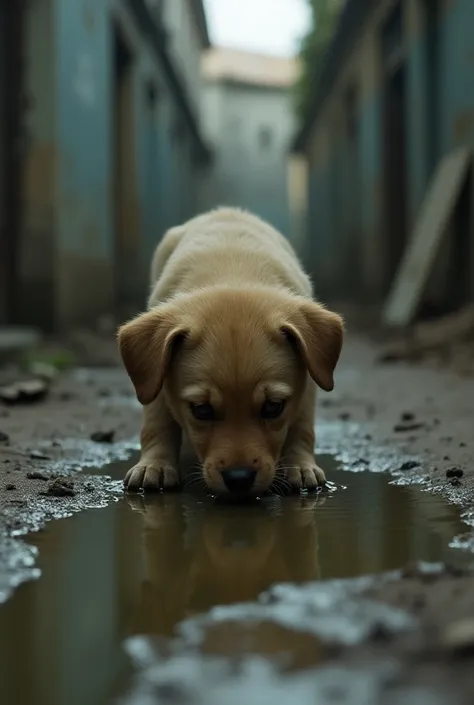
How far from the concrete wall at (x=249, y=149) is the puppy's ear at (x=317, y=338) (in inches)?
1302

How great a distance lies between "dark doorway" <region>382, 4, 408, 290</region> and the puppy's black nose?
41.6 feet

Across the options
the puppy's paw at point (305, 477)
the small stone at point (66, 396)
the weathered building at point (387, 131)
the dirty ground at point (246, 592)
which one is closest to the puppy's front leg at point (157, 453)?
the dirty ground at point (246, 592)

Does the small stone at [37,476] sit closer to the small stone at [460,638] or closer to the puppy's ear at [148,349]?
the puppy's ear at [148,349]

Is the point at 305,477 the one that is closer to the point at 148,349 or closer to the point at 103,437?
the point at 148,349

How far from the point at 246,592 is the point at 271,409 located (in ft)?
3.96

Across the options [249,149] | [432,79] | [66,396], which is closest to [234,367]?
[66,396]

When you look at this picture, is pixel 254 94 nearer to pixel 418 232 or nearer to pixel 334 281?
pixel 334 281

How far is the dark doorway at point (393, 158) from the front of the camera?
50.7 feet

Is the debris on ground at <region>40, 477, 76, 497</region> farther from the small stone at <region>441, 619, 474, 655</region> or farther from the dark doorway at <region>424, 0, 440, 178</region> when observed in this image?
the dark doorway at <region>424, 0, 440, 178</region>

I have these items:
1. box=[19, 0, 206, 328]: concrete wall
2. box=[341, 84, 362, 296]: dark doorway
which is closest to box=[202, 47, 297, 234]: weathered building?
box=[341, 84, 362, 296]: dark doorway

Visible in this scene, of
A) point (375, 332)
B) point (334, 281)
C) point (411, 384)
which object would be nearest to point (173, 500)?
point (411, 384)

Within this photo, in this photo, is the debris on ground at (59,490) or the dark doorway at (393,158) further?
the dark doorway at (393,158)

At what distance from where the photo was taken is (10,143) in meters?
9.39

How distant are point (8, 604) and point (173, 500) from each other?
122 cm
